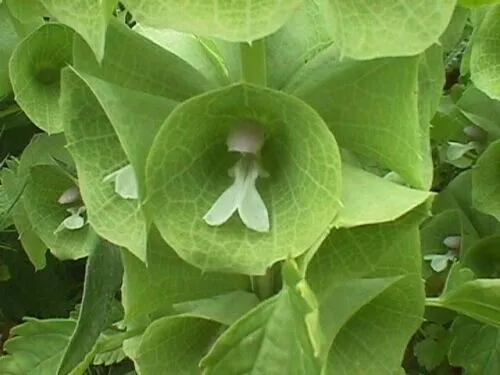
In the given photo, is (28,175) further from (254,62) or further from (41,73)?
(254,62)

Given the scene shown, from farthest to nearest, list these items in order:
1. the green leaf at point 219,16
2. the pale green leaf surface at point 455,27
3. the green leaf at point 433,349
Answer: the green leaf at point 433,349, the pale green leaf surface at point 455,27, the green leaf at point 219,16

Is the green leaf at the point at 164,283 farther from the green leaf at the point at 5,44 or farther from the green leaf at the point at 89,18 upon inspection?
the green leaf at the point at 5,44

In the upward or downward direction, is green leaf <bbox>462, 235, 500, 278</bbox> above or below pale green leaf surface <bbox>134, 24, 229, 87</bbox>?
below

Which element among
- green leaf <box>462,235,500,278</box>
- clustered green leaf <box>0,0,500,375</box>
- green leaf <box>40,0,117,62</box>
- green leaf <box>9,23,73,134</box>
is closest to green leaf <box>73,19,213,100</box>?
clustered green leaf <box>0,0,500,375</box>

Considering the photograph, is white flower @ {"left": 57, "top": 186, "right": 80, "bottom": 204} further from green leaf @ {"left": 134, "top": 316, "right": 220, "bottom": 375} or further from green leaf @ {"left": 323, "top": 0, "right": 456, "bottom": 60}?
green leaf @ {"left": 323, "top": 0, "right": 456, "bottom": 60}

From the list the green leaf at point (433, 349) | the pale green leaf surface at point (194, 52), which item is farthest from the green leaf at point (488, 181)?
the pale green leaf surface at point (194, 52)

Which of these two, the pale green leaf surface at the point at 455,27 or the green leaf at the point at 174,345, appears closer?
the green leaf at the point at 174,345
